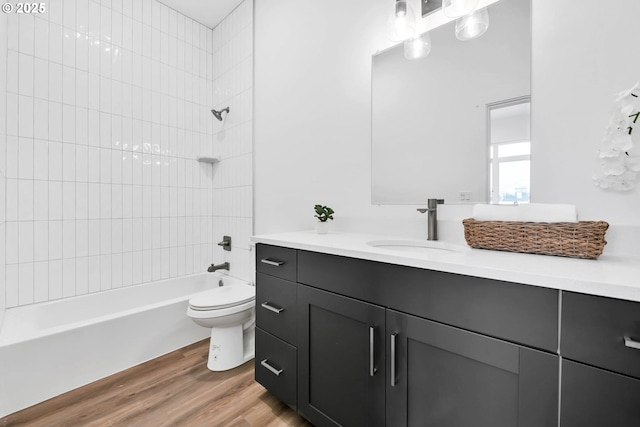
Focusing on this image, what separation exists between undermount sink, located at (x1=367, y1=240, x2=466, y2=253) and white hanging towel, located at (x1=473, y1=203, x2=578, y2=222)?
181 mm

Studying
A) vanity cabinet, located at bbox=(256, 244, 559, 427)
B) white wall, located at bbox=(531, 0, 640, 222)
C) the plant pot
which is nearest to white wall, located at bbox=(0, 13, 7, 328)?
vanity cabinet, located at bbox=(256, 244, 559, 427)

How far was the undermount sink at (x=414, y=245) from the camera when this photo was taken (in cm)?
120

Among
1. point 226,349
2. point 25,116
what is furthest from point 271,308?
point 25,116

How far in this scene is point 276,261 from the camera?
1.36 meters

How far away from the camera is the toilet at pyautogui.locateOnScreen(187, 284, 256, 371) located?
1715mm

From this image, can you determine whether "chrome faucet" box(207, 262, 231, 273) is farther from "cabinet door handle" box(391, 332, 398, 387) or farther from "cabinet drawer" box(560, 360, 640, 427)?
"cabinet drawer" box(560, 360, 640, 427)

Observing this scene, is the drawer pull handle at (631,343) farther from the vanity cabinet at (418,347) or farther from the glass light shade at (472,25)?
the glass light shade at (472,25)

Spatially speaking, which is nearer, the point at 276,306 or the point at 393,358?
the point at 393,358

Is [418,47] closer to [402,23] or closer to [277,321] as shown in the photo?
[402,23]

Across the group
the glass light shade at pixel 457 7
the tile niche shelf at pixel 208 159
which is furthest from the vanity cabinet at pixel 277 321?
the tile niche shelf at pixel 208 159

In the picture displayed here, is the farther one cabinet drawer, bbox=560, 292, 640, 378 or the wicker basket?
the wicker basket

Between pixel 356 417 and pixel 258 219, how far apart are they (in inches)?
62.8

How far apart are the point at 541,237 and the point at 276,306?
3.71 ft

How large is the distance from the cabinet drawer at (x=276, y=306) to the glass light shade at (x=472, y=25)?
4.61 feet
